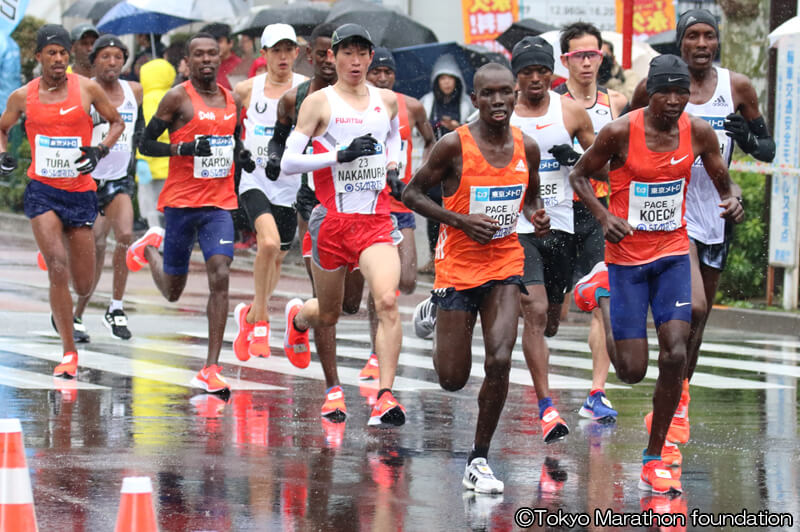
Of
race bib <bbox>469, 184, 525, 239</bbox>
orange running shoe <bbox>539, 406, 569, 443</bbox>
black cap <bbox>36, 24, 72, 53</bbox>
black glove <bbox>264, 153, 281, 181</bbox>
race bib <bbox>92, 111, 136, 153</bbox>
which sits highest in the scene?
black cap <bbox>36, 24, 72, 53</bbox>

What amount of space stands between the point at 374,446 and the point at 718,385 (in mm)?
3962

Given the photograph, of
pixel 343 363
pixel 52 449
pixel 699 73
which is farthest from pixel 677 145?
pixel 343 363

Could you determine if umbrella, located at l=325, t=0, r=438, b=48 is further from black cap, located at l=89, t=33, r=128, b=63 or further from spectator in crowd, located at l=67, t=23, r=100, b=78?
black cap, located at l=89, t=33, r=128, b=63

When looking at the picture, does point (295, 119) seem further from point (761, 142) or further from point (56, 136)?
point (761, 142)

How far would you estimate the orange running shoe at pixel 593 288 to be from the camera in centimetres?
937

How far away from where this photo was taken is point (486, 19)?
24.1m

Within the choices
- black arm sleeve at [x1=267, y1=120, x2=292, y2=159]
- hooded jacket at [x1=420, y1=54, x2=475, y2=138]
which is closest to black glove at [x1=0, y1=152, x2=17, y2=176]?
black arm sleeve at [x1=267, y1=120, x2=292, y2=159]

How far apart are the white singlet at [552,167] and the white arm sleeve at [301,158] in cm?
118

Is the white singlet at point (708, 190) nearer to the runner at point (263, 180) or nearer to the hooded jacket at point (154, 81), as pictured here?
the runner at point (263, 180)

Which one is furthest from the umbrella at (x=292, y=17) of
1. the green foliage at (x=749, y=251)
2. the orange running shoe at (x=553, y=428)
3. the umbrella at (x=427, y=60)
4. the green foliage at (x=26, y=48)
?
the orange running shoe at (x=553, y=428)

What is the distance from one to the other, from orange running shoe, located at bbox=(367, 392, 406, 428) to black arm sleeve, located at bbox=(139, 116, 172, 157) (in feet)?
8.93

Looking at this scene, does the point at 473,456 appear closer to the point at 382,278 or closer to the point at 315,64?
the point at 382,278

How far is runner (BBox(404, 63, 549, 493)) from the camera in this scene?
790cm

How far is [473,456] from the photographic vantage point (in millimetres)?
7742
